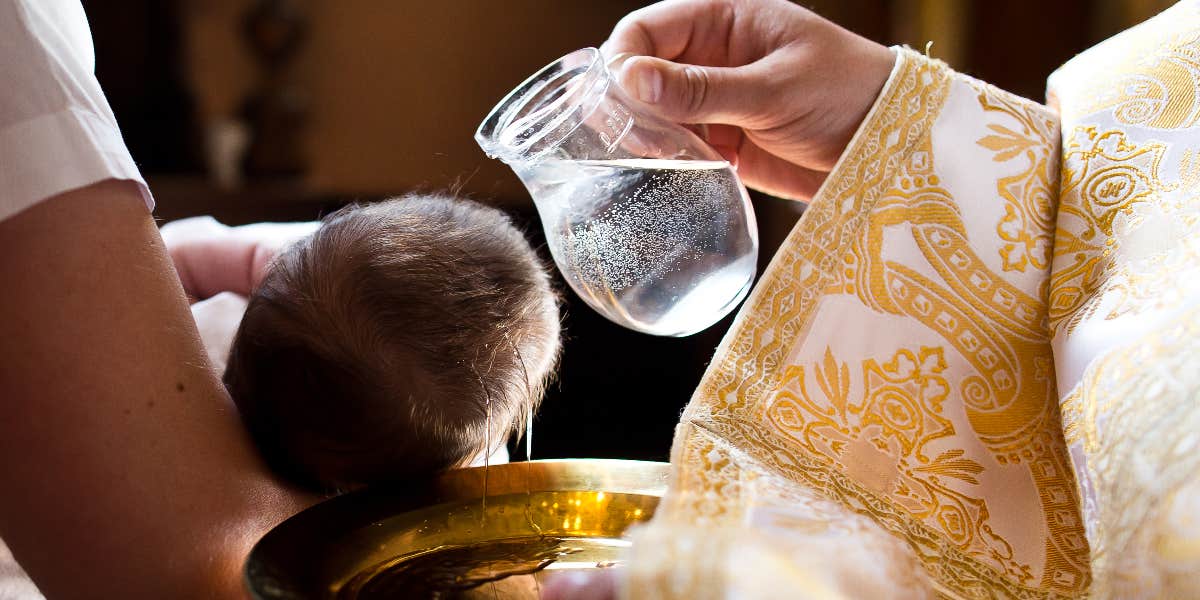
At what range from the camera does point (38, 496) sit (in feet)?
1.70

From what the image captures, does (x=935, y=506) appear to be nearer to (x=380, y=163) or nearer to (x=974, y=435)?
(x=974, y=435)

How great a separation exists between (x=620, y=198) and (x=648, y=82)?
8 cm

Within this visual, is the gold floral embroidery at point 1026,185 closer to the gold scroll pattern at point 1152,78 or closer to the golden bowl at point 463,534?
the gold scroll pattern at point 1152,78

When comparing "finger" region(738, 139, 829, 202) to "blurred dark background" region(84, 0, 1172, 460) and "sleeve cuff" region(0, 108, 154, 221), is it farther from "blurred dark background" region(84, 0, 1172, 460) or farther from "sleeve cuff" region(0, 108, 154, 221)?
"blurred dark background" region(84, 0, 1172, 460)

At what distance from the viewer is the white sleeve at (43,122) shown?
53cm

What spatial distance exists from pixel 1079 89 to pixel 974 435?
258mm

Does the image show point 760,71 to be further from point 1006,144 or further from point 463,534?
point 463,534

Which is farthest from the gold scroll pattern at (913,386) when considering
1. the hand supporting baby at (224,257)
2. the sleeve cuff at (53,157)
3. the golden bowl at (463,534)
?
the hand supporting baby at (224,257)

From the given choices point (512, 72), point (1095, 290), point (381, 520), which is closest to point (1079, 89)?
point (1095, 290)

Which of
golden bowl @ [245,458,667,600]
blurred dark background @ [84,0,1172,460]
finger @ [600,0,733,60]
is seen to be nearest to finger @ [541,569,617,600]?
golden bowl @ [245,458,667,600]

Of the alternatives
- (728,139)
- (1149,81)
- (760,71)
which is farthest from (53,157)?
(1149,81)

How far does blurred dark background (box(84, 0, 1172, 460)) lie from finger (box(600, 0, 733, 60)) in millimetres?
1251

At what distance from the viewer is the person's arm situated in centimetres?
52

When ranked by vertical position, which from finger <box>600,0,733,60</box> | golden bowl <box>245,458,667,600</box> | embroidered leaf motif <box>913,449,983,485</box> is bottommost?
golden bowl <box>245,458,667,600</box>
